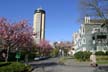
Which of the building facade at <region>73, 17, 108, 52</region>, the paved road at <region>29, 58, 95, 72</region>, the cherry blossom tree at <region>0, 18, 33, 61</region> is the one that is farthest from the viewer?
the building facade at <region>73, 17, 108, 52</region>

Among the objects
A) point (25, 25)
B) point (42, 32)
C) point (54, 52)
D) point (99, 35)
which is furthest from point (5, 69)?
point (42, 32)

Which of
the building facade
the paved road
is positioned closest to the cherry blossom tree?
the paved road

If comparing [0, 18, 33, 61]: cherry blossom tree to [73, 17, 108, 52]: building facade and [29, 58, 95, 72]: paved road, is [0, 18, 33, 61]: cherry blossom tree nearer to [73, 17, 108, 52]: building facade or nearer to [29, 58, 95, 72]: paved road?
[29, 58, 95, 72]: paved road

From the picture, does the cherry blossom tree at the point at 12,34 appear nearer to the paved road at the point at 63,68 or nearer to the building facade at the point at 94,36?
the paved road at the point at 63,68

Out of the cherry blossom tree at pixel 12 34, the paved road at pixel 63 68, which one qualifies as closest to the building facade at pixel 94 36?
the cherry blossom tree at pixel 12 34

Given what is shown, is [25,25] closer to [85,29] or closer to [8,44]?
[8,44]

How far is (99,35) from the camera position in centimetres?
7381

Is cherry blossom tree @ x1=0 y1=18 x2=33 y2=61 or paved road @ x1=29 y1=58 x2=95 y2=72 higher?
cherry blossom tree @ x1=0 y1=18 x2=33 y2=61

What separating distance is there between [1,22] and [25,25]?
4.79 meters

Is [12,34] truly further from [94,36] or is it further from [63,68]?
[94,36]

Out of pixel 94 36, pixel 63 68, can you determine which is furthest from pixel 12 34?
pixel 94 36

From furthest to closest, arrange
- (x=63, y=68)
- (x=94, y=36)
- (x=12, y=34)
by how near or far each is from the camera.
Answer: (x=94, y=36), (x=12, y=34), (x=63, y=68)

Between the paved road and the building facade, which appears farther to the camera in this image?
the building facade

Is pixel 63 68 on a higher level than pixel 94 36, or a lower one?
lower
